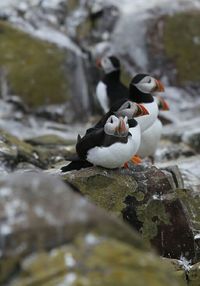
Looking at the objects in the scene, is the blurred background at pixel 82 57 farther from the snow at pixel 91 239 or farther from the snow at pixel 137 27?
the snow at pixel 91 239

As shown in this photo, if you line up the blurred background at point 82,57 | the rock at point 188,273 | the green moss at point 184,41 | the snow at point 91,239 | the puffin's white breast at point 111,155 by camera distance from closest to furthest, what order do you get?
the snow at point 91,239
the rock at point 188,273
the puffin's white breast at point 111,155
the blurred background at point 82,57
the green moss at point 184,41

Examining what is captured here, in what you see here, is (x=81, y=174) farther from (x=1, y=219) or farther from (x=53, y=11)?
(x=53, y=11)

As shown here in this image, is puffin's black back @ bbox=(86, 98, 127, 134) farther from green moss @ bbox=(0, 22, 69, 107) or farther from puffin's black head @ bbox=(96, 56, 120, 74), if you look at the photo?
green moss @ bbox=(0, 22, 69, 107)

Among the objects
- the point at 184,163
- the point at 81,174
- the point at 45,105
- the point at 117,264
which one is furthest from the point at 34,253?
the point at 45,105

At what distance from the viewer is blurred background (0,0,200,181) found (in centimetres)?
1284

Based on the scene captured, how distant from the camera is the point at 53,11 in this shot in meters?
14.7

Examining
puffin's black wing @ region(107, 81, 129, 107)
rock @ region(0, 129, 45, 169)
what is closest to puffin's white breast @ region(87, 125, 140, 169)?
rock @ region(0, 129, 45, 169)

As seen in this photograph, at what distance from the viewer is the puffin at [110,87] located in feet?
36.2

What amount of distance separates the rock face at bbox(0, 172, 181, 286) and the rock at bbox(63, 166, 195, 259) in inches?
108

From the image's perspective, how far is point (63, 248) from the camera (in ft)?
13.4

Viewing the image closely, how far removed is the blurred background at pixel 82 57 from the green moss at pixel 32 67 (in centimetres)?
2

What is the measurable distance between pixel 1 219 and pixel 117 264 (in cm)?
62

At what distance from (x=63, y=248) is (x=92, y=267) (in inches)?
7.1

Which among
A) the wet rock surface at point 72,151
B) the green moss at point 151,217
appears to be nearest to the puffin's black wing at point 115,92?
the wet rock surface at point 72,151
